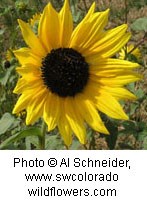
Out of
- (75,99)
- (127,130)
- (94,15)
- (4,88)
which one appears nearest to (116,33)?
(94,15)

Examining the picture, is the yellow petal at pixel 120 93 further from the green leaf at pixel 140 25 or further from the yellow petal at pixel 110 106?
the green leaf at pixel 140 25

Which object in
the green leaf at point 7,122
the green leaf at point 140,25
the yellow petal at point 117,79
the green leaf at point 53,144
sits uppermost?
the green leaf at point 140,25

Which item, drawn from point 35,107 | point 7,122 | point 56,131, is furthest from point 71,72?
point 56,131

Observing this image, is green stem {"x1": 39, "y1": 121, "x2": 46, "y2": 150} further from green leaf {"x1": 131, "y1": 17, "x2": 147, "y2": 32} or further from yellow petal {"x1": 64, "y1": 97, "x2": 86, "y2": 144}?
green leaf {"x1": 131, "y1": 17, "x2": 147, "y2": 32}

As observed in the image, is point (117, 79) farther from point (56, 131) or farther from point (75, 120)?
point (56, 131)

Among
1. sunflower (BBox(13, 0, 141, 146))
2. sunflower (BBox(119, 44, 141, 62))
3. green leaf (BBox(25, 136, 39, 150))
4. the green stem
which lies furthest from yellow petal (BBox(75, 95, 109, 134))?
sunflower (BBox(119, 44, 141, 62))

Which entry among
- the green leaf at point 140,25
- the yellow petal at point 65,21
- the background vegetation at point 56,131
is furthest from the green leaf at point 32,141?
the green leaf at point 140,25

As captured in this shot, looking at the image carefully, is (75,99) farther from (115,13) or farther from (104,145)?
(115,13)
